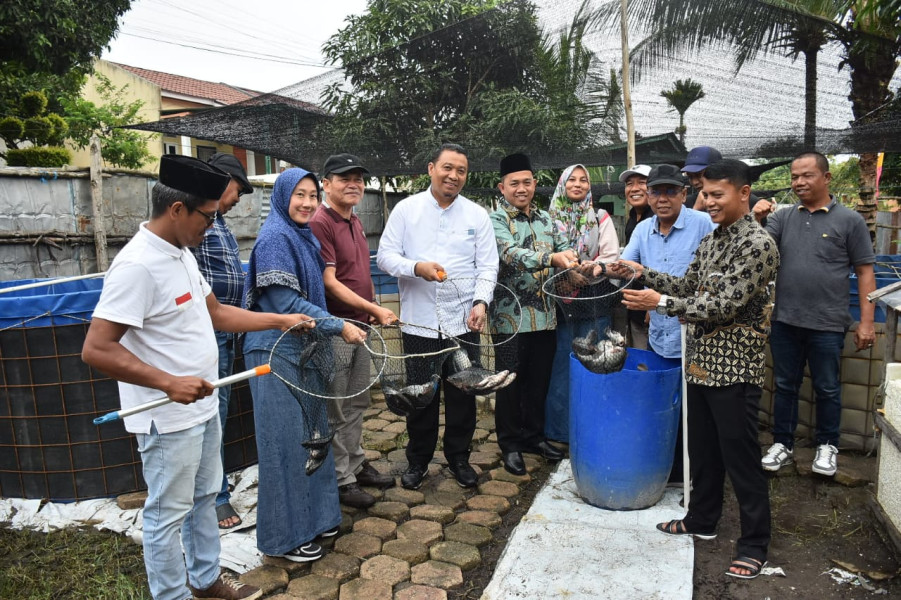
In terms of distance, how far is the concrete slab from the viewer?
2.80 metres

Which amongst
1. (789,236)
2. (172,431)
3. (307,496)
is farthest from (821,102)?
(172,431)

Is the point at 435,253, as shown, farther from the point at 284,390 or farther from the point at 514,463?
the point at 514,463

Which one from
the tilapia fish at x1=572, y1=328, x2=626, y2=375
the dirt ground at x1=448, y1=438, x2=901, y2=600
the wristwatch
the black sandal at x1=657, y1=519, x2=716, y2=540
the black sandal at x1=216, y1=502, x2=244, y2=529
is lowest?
the dirt ground at x1=448, y1=438, x2=901, y2=600

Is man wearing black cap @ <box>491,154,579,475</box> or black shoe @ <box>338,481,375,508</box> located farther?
man wearing black cap @ <box>491,154,579,475</box>

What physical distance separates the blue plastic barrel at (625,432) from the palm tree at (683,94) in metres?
3.05

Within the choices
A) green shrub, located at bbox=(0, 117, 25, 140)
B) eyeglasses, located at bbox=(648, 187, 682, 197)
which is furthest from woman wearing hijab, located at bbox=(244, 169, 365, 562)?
green shrub, located at bbox=(0, 117, 25, 140)

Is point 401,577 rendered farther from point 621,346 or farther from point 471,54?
point 471,54

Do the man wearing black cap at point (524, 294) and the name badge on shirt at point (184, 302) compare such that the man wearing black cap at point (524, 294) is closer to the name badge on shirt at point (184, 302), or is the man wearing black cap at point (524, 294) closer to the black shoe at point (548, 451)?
the black shoe at point (548, 451)

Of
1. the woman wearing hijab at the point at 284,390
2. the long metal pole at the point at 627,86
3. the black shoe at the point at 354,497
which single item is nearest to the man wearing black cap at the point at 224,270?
the woman wearing hijab at the point at 284,390

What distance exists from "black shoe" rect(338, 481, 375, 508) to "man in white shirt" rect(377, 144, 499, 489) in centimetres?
34

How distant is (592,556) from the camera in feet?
10.1

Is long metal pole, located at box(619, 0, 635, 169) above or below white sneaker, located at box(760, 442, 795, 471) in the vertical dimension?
above

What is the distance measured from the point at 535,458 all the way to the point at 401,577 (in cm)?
168

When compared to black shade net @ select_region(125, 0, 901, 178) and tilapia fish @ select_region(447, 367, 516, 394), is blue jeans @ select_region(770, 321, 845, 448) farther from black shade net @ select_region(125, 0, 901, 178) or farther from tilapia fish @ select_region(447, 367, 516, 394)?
black shade net @ select_region(125, 0, 901, 178)
